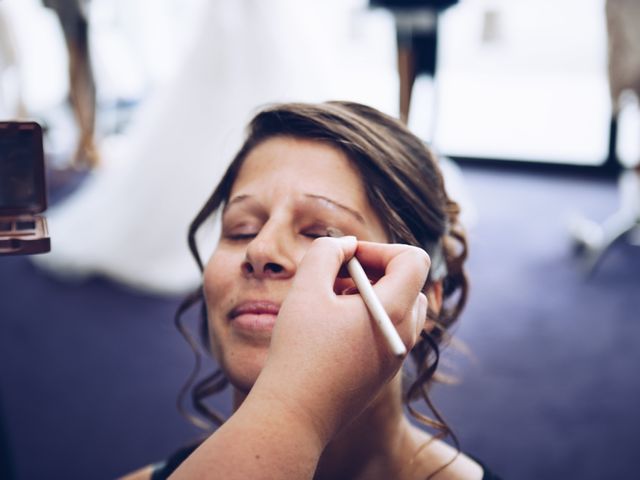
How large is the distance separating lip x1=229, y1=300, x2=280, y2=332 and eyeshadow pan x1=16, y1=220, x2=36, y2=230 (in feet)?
0.73

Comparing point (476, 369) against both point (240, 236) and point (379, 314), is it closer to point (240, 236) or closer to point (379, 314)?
point (240, 236)

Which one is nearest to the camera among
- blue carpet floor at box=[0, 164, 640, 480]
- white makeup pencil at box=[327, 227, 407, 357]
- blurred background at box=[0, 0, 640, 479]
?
white makeup pencil at box=[327, 227, 407, 357]

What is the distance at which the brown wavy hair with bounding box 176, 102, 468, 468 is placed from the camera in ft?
2.75

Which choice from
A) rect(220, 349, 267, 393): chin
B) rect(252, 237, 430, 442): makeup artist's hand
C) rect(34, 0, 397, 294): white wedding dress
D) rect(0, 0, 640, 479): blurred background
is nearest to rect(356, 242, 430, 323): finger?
rect(252, 237, 430, 442): makeup artist's hand

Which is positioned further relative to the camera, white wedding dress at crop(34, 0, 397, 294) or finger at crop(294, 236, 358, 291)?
white wedding dress at crop(34, 0, 397, 294)

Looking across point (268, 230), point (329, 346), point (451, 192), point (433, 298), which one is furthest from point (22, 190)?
point (451, 192)

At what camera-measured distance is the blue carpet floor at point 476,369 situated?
5.20 ft

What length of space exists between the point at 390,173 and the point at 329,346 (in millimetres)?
433

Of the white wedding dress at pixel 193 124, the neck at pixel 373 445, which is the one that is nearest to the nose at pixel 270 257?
the neck at pixel 373 445

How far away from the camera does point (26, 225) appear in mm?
644

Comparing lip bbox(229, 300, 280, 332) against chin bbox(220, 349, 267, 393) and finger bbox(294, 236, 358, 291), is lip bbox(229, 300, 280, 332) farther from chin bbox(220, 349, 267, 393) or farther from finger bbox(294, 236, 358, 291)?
finger bbox(294, 236, 358, 291)

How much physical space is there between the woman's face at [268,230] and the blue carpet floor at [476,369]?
708 mm

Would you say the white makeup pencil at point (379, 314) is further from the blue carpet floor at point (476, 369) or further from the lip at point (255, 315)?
the blue carpet floor at point (476, 369)

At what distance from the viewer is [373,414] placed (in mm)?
765
